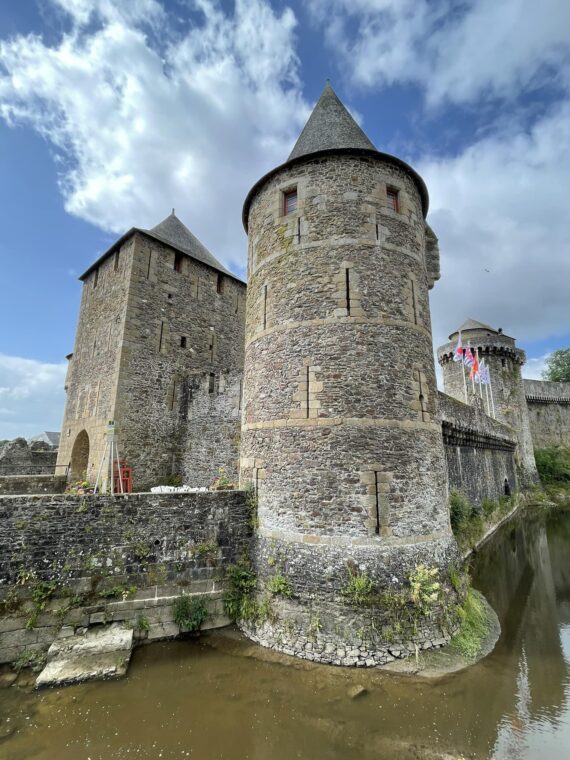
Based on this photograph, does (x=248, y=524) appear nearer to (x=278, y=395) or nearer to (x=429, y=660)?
(x=278, y=395)

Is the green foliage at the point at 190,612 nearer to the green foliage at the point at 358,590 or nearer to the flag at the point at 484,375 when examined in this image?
the green foliage at the point at 358,590

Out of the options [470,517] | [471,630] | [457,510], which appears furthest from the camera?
[470,517]

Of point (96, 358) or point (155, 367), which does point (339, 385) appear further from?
point (96, 358)

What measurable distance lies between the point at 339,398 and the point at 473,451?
12.0 meters

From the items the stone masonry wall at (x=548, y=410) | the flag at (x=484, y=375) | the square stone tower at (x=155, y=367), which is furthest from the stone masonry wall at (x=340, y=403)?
the stone masonry wall at (x=548, y=410)

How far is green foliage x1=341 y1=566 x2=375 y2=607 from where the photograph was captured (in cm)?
598

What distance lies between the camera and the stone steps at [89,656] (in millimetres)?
5422

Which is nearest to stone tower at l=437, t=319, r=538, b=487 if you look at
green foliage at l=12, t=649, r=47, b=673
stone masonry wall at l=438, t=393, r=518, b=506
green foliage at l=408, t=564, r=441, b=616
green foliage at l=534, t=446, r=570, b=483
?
green foliage at l=534, t=446, r=570, b=483

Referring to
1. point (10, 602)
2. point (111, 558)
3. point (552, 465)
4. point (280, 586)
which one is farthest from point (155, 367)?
point (552, 465)

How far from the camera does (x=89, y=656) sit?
5.78 metres

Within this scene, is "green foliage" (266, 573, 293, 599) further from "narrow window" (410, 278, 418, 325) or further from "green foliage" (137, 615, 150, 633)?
"narrow window" (410, 278, 418, 325)

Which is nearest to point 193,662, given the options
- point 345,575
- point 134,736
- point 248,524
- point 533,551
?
point 134,736

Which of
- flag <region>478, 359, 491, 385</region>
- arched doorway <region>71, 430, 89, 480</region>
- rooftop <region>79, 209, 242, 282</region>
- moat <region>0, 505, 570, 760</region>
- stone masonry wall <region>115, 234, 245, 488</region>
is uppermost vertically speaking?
rooftop <region>79, 209, 242, 282</region>

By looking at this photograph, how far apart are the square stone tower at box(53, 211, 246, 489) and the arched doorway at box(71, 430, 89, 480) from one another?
4cm
